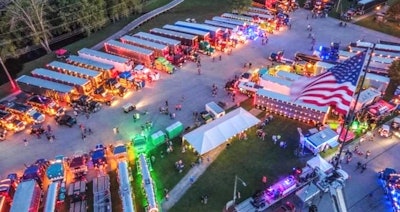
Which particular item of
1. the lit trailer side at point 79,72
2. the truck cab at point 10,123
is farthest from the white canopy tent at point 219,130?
the truck cab at point 10,123

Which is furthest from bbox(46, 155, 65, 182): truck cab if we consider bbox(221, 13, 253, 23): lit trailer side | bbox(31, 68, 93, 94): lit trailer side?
bbox(221, 13, 253, 23): lit trailer side

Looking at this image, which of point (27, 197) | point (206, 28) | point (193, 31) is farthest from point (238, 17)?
point (27, 197)

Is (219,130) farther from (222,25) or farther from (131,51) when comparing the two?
(222,25)

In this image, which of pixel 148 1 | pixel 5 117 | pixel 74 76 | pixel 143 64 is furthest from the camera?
pixel 148 1

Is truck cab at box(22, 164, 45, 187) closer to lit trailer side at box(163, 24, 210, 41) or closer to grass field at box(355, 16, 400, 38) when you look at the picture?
lit trailer side at box(163, 24, 210, 41)

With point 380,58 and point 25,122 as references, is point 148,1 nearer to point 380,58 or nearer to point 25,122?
point 25,122

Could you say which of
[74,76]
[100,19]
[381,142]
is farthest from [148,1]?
[381,142]
